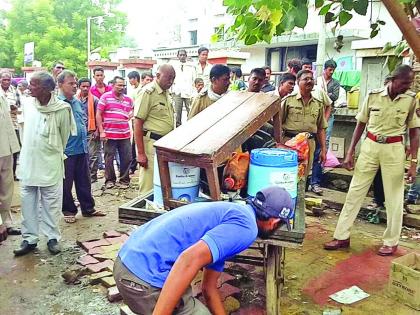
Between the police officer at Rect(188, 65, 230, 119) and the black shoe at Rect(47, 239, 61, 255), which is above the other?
the police officer at Rect(188, 65, 230, 119)

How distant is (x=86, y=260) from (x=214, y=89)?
2.12 meters

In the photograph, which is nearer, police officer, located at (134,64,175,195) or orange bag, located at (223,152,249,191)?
orange bag, located at (223,152,249,191)

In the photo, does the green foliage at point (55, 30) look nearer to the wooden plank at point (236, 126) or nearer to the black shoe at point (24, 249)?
the black shoe at point (24, 249)

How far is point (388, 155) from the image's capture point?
4.41 m

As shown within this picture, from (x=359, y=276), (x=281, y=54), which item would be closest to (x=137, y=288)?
(x=359, y=276)

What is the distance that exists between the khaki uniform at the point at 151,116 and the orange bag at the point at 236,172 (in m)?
1.73

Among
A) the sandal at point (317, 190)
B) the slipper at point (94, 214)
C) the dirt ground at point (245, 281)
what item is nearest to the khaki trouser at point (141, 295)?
the dirt ground at point (245, 281)

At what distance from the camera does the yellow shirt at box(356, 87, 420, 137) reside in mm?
4391

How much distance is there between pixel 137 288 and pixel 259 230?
2.45 ft

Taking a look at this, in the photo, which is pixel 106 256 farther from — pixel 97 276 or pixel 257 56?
pixel 257 56

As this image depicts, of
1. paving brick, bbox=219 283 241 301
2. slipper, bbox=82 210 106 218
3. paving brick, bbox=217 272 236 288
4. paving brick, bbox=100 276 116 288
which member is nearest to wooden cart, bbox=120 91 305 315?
paving brick, bbox=219 283 241 301

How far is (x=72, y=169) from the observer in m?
5.38

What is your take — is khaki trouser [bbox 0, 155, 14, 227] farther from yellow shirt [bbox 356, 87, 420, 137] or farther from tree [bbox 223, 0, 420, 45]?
yellow shirt [bbox 356, 87, 420, 137]

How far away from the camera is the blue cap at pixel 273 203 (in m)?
2.32
